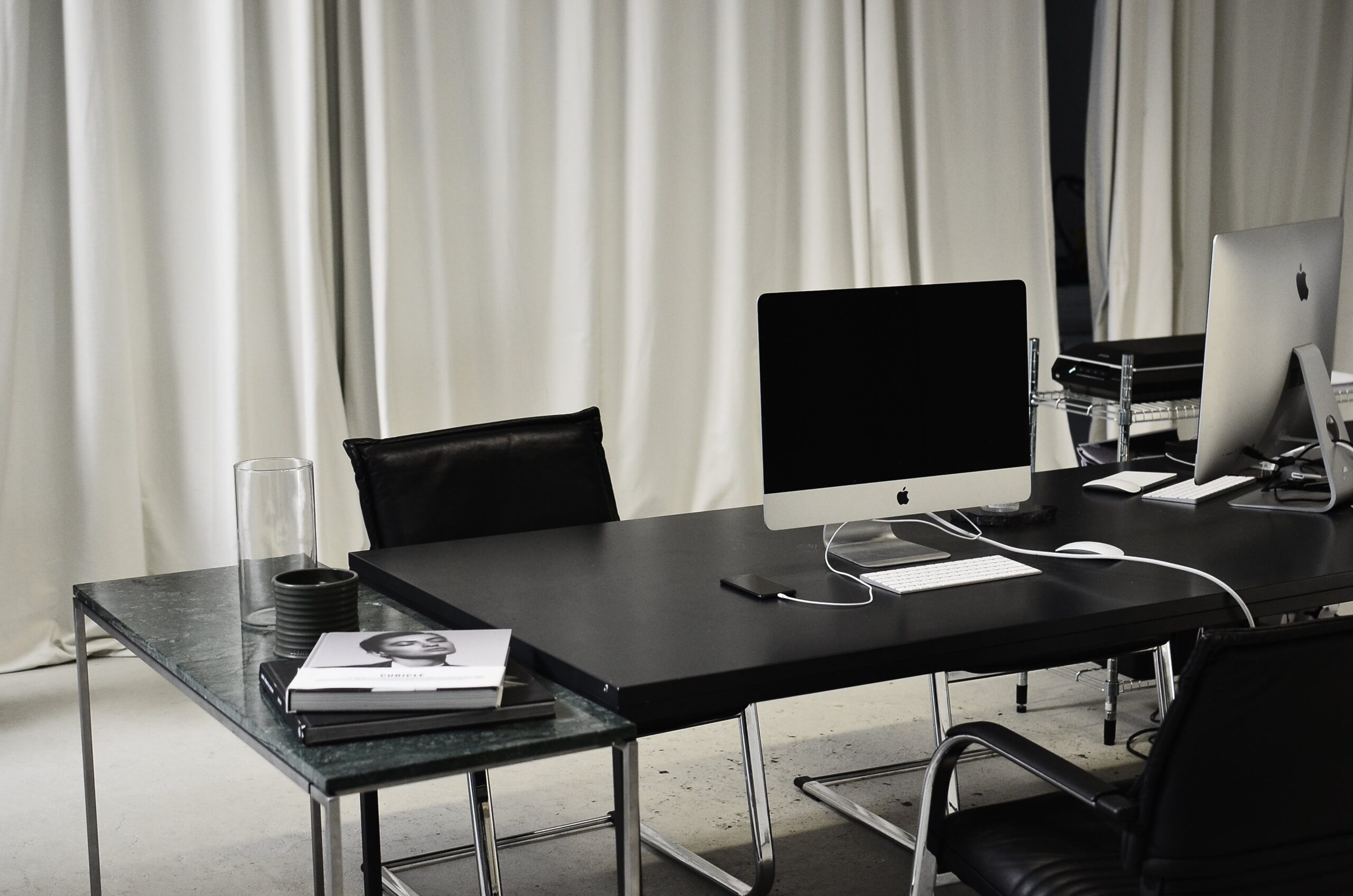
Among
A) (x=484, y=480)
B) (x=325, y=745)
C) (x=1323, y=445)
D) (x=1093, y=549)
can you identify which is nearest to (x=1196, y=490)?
(x=1323, y=445)

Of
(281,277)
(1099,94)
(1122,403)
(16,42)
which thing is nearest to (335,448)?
(281,277)

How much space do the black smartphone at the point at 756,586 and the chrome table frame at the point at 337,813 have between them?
1.16 feet

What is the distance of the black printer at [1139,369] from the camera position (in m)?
3.73

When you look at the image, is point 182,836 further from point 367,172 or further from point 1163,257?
point 1163,257

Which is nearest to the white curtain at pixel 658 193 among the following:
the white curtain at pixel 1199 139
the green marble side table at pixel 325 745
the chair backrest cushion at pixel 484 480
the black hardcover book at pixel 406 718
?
the white curtain at pixel 1199 139

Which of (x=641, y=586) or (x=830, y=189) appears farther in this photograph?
(x=830, y=189)

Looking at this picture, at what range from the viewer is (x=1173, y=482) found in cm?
271

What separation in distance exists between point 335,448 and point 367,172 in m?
0.82

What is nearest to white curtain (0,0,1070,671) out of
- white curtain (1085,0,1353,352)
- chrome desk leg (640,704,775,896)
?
white curtain (1085,0,1353,352)

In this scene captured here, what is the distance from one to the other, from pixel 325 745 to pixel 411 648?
0.68 feet

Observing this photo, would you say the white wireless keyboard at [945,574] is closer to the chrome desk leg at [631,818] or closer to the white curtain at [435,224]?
the chrome desk leg at [631,818]

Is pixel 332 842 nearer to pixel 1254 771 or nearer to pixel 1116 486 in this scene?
pixel 1254 771

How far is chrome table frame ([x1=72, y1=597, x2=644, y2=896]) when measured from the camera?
1.32 m

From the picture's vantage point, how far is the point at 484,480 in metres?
2.48
